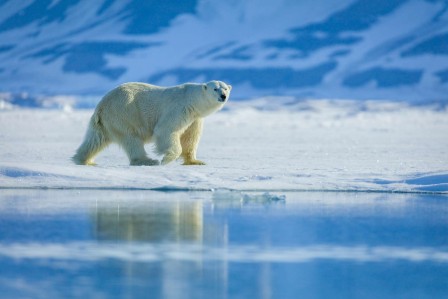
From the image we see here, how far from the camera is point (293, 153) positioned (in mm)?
9273

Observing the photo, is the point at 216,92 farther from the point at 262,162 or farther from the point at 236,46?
the point at 236,46

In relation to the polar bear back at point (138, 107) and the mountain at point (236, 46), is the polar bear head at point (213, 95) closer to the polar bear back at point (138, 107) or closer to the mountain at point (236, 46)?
the polar bear back at point (138, 107)

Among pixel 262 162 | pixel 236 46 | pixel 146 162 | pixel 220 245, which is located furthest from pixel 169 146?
pixel 236 46

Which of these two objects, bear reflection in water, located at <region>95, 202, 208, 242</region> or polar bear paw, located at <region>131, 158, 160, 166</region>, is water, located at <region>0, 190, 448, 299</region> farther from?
polar bear paw, located at <region>131, 158, 160, 166</region>

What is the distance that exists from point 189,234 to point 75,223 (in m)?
0.62

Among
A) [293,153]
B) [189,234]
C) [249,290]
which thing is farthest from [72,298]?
[293,153]

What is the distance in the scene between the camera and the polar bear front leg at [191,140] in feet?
24.2

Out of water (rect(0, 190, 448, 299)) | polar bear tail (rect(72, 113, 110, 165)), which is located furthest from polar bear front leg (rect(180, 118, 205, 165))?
water (rect(0, 190, 448, 299))

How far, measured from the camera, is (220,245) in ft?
13.8

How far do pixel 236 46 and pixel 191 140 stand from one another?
3619cm

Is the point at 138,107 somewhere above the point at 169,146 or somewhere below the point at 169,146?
above

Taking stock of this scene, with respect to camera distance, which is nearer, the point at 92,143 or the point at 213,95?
the point at 213,95

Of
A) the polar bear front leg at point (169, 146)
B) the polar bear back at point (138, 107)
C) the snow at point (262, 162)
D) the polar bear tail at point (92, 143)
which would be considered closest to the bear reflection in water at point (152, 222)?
the snow at point (262, 162)

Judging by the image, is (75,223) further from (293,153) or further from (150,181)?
(293,153)
